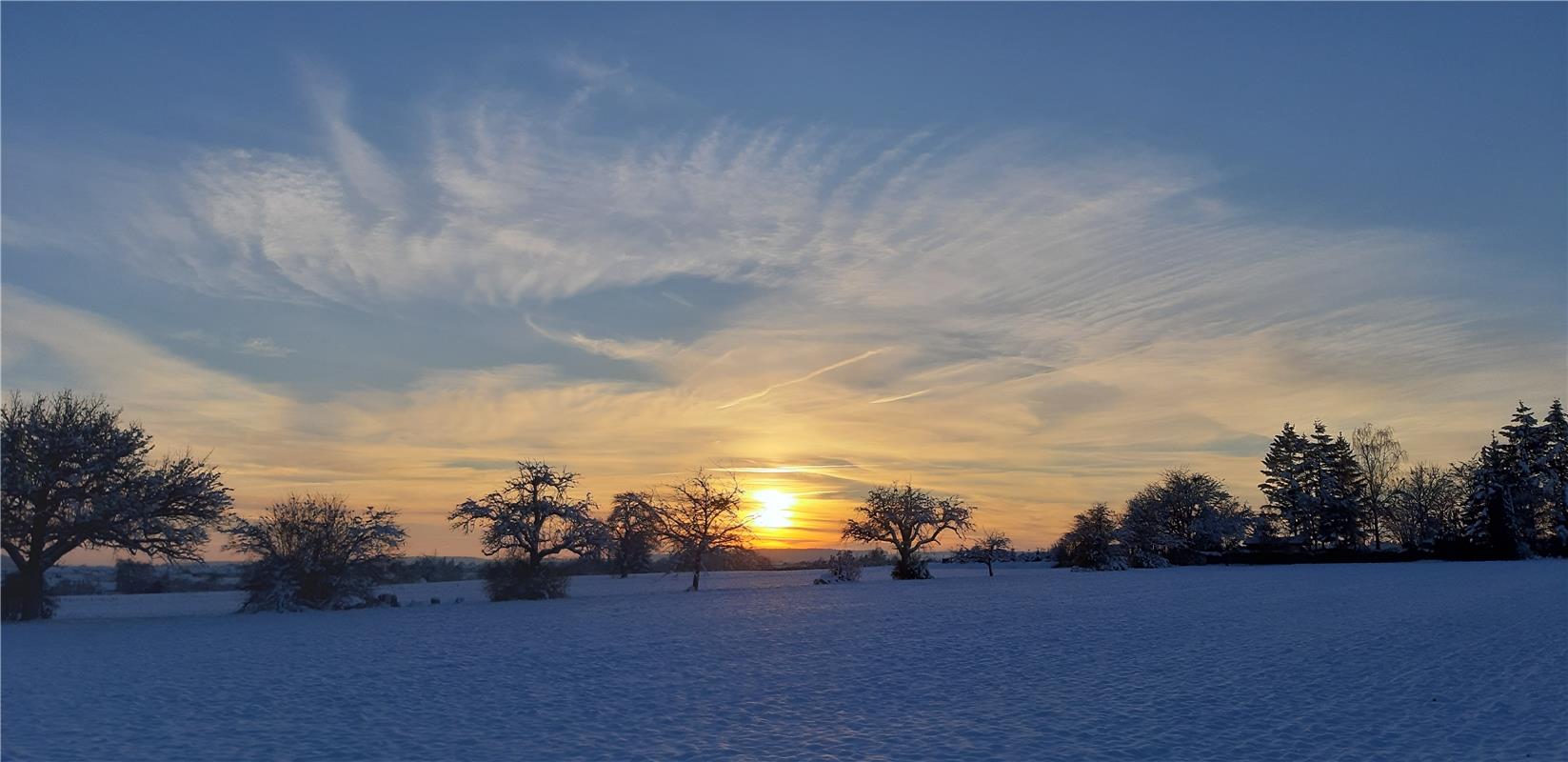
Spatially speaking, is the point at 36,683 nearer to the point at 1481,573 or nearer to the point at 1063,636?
the point at 1063,636

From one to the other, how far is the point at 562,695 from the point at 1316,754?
10422 mm

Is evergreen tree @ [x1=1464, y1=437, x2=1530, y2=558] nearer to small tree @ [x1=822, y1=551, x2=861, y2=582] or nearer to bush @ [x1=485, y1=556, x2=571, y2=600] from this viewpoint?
small tree @ [x1=822, y1=551, x2=861, y2=582]

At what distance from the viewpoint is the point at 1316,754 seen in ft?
33.0

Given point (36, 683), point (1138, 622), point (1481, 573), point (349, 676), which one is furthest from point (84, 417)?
point (1481, 573)

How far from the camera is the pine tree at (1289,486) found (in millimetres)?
72938

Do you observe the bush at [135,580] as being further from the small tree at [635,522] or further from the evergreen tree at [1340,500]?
the evergreen tree at [1340,500]

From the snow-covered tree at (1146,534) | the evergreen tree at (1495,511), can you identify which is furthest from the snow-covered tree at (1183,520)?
the evergreen tree at (1495,511)

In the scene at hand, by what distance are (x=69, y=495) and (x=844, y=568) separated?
120 ft

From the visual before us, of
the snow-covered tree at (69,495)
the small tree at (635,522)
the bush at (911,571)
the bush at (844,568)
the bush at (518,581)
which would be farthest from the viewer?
the bush at (911,571)

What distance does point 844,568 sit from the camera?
54.0 metres

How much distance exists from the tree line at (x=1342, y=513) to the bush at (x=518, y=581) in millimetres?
38959

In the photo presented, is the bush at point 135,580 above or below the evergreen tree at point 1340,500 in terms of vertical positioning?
below

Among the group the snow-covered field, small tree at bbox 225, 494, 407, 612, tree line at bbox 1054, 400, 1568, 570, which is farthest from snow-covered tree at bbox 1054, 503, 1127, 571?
small tree at bbox 225, 494, 407, 612

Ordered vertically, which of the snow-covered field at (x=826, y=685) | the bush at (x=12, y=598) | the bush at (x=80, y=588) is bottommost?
the bush at (x=80, y=588)
